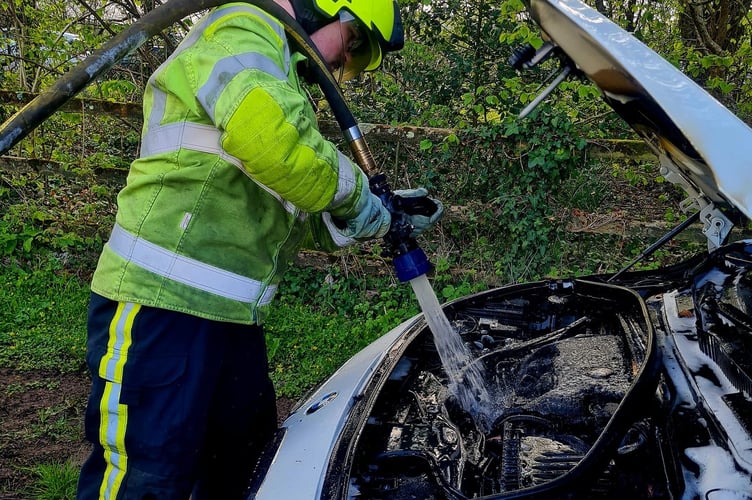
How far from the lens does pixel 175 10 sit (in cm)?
209

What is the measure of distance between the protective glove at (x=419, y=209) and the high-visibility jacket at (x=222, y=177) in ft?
1.17

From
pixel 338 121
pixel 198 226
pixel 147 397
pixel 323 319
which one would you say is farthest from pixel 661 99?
pixel 323 319

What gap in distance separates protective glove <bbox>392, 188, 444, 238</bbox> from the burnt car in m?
0.41

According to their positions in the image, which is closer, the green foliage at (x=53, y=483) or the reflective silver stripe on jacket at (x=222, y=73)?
the reflective silver stripe on jacket at (x=222, y=73)

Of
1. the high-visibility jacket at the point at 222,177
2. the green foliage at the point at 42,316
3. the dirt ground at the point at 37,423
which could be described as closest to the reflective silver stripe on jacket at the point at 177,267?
the high-visibility jacket at the point at 222,177

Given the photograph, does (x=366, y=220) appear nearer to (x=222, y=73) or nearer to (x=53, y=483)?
(x=222, y=73)

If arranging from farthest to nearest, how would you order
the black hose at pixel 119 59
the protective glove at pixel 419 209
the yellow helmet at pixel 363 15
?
the protective glove at pixel 419 209, the yellow helmet at pixel 363 15, the black hose at pixel 119 59

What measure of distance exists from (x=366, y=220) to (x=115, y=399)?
97 cm

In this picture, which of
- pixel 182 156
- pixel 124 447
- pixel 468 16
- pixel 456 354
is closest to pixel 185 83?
pixel 182 156

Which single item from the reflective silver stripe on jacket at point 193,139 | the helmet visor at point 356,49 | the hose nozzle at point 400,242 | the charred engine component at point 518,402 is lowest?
the charred engine component at point 518,402

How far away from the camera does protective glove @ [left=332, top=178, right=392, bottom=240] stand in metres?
2.07

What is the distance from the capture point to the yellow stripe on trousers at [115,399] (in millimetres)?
1961

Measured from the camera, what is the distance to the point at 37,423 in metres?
3.57

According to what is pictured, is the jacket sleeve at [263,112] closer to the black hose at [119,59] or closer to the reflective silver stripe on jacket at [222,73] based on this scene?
the reflective silver stripe on jacket at [222,73]
